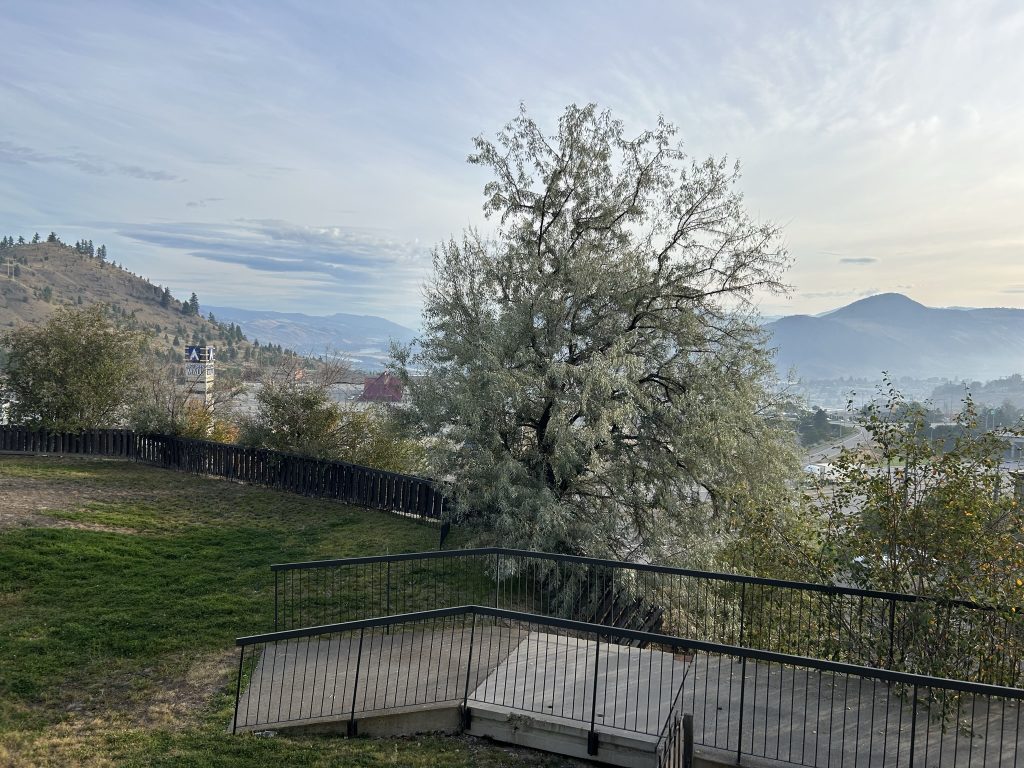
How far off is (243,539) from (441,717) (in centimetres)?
830

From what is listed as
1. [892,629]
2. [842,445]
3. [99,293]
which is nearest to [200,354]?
[842,445]

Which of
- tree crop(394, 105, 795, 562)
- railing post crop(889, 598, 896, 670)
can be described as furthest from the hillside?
railing post crop(889, 598, 896, 670)

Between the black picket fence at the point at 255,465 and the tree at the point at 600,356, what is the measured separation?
2.58m

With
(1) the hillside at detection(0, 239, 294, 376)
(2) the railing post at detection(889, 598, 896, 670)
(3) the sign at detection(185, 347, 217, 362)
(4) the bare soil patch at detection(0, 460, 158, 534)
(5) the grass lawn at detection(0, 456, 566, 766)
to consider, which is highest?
(1) the hillside at detection(0, 239, 294, 376)

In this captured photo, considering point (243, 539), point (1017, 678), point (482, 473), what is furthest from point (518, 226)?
point (1017, 678)

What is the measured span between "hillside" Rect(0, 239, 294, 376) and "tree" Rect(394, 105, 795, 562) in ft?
406

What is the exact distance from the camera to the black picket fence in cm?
1627

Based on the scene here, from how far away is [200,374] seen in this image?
36.6 metres

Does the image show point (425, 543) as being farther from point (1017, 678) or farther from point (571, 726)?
point (1017, 678)

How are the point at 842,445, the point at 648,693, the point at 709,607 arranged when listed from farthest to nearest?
the point at 709,607, the point at 842,445, the point at 648,693

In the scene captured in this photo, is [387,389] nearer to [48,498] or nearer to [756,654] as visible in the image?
[48,498]

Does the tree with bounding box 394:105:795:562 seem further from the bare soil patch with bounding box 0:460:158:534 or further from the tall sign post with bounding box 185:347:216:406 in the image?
the tall sign post with bounding box 185:347:216:406

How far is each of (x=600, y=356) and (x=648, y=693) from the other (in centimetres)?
716

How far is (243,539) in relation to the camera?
1320cm
